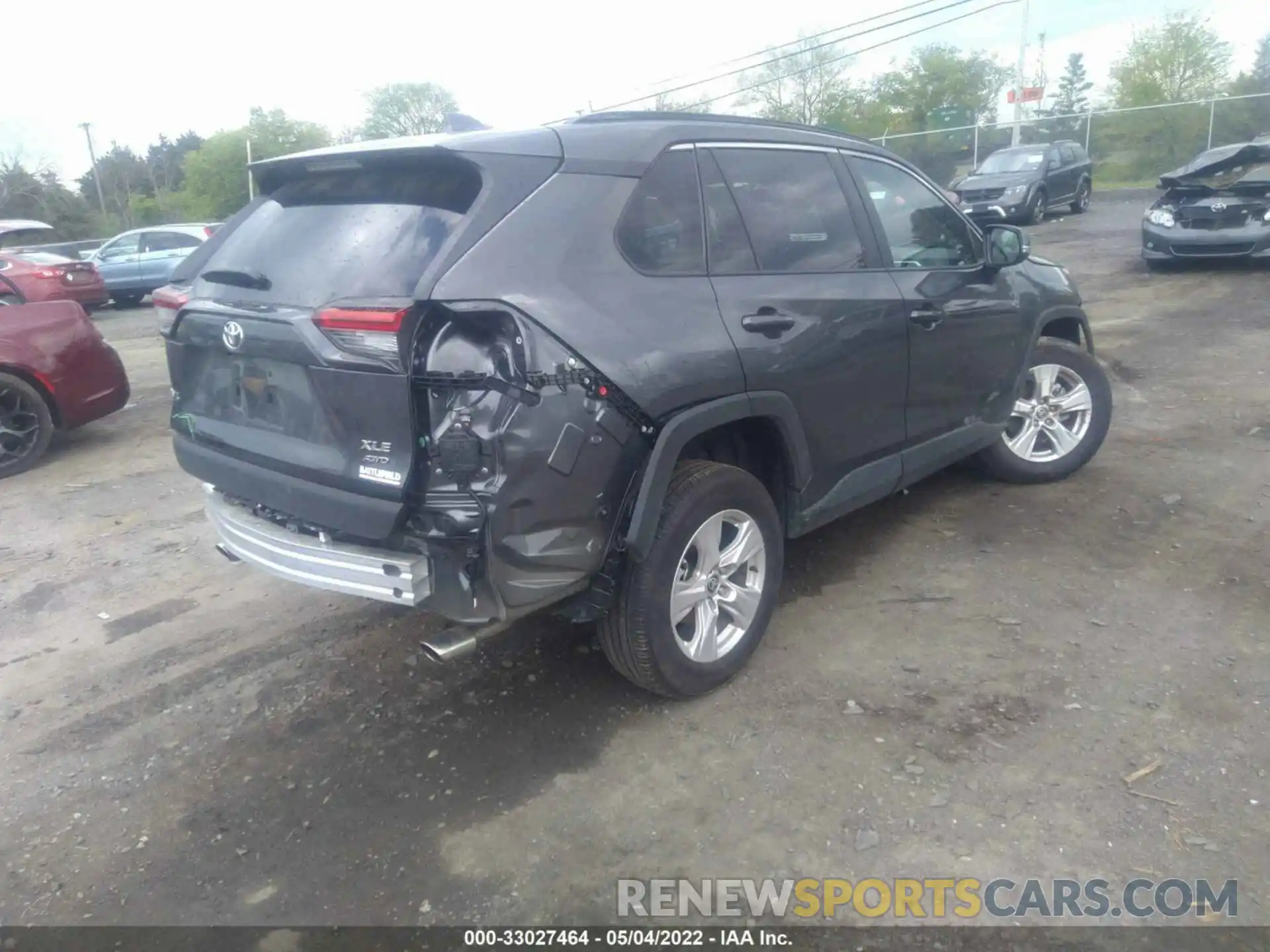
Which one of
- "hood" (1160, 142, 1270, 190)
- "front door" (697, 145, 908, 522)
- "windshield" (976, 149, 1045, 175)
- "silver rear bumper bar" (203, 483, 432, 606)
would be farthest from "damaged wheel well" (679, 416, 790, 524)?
"windshield" (976, 149, 1045, 175)

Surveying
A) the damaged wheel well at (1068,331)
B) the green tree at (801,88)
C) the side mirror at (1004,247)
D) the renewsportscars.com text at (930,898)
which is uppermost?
the green tree at (801,88)

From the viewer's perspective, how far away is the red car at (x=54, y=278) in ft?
48.7

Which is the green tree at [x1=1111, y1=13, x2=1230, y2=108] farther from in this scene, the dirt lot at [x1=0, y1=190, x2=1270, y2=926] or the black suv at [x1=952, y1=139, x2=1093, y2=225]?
→ the dirt lot at [x1=0, y1=190, x2=1270, y2=926]

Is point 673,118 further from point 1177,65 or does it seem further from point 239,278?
point 1177,65

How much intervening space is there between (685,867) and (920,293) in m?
2.68

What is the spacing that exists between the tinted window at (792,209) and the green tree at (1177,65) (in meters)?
42.5

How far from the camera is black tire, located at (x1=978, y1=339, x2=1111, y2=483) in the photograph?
17.8 ft

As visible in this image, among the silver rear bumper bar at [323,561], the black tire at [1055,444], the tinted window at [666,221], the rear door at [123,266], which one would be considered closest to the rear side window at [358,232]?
the tinted window at [666,221]

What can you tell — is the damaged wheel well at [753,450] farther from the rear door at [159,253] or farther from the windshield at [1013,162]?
the windshield at [1013,162]

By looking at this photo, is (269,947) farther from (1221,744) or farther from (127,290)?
(127,290)

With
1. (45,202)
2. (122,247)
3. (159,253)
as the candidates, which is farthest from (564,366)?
(45,202)

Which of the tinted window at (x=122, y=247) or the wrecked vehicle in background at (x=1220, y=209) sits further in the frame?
the tinted window at (x=122, y=247)

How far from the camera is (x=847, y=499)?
4.16 metres

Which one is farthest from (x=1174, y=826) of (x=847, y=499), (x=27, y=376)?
(x=27, y=376)
